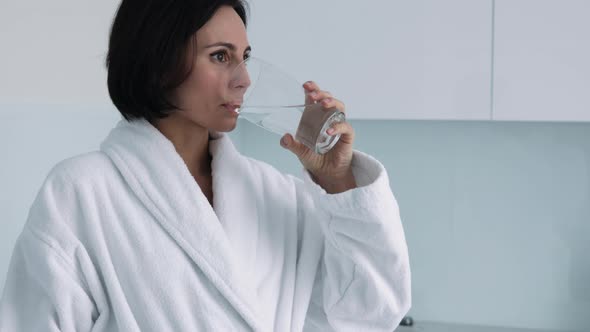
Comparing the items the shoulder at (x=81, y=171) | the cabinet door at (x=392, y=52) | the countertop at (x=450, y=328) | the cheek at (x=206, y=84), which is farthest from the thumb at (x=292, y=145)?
the countertop at (x=450, y=328)

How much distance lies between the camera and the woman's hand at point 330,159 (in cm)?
121

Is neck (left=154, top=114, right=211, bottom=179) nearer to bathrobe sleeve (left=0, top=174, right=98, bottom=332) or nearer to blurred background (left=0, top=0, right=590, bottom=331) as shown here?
bathrobe sleeve (left=0, top=174, right=98, bottom=332)

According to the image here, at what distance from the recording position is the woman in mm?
1197

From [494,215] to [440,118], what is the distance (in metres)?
0.52

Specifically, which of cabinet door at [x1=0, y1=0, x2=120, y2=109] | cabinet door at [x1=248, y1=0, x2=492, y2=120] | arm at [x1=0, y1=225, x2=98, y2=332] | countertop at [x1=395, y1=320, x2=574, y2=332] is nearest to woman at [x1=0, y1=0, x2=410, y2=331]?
arm at [x1=0, y1=225, x2=98, y2=332]

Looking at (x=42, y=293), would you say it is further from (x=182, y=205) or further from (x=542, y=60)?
(x=542, y=60)

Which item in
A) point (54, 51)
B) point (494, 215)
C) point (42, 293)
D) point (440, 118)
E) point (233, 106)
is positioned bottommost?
point (494, 215)

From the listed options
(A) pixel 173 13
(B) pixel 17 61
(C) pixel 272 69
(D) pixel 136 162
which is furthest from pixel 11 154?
(C) pixel 272 69

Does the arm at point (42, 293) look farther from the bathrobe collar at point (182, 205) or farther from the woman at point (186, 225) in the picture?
the bathrobe collar at point (182, 205)

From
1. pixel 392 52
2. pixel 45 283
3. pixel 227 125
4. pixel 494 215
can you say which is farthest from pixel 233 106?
pixel 494 215

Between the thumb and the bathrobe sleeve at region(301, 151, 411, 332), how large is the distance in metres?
0.05

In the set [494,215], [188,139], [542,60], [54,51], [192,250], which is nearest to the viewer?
[192,250]

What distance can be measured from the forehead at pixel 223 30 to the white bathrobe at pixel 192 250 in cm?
18

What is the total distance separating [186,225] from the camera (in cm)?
128
